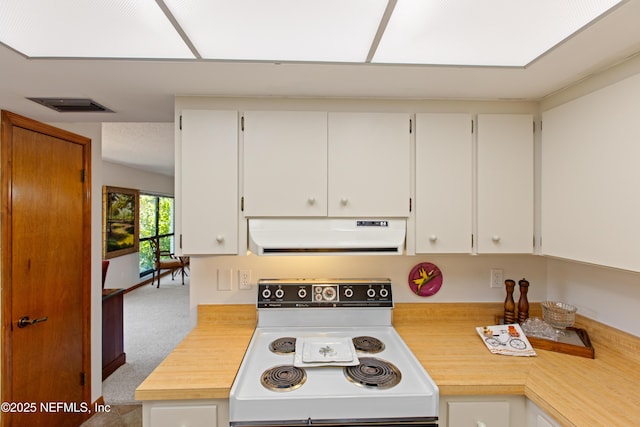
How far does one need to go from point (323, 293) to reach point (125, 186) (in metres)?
5.91

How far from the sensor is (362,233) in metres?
1.52

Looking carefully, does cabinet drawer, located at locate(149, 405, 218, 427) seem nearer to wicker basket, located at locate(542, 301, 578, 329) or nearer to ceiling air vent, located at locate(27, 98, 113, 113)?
ceiling air vent, located at locate(27, 98, 113, 113)

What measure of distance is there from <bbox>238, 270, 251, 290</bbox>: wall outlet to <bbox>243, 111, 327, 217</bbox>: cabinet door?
1.56 ft

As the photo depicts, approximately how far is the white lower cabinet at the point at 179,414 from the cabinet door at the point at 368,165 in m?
0.99

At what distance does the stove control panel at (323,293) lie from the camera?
1688 mm

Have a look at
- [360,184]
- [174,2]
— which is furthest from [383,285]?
[174,2]

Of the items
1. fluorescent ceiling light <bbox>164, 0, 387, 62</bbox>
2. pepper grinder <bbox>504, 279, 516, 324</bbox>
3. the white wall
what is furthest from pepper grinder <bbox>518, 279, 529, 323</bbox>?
the white wall

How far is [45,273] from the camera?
1918 millimetres

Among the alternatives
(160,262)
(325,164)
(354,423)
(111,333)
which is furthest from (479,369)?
(160,262)

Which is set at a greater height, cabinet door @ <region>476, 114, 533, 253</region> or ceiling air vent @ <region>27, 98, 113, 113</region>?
ceiling air vent @ <region>27, 98, 113, 113</region>

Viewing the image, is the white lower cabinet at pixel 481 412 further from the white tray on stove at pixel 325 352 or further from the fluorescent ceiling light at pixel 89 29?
the fluorescent ceiling light at pixel 89 29

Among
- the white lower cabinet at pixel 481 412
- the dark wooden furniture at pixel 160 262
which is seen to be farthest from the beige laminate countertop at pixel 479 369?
the dark wooden furniture at pixel 160 262

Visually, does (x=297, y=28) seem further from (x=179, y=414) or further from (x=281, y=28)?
(x=179, y=414)

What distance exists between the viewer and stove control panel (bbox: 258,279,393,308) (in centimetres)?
169
